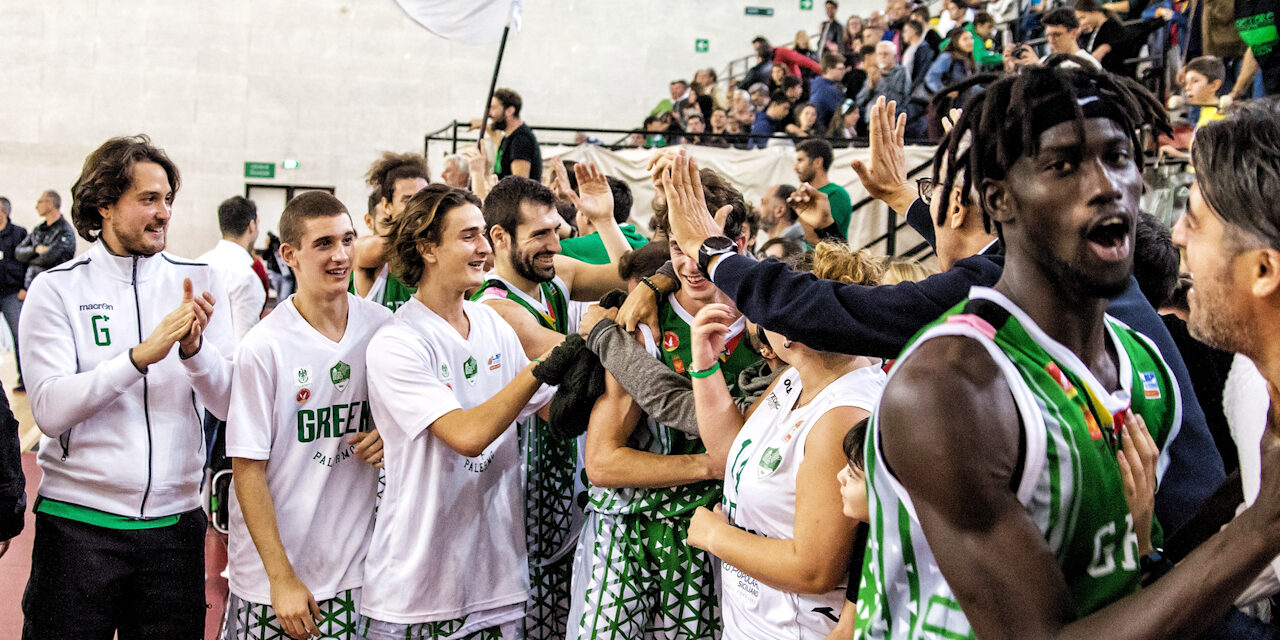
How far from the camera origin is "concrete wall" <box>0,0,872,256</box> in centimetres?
1543

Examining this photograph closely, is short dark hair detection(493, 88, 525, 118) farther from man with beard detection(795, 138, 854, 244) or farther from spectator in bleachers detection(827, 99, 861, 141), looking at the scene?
spectator in bleachers detection(827, 99, 861, 141)

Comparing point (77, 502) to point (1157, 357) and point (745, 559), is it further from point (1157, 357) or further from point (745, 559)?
point (1157, 357)

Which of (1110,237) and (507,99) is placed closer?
(1110,237)

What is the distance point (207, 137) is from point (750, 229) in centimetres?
1333

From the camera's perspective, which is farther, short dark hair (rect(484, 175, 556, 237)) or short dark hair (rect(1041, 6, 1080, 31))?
short dark hair (rect(1041, 6, 1080, 31))

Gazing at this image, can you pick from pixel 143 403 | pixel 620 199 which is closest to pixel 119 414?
pixel 143 403

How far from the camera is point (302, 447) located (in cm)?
282

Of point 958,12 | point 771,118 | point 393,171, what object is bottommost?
point 393,171

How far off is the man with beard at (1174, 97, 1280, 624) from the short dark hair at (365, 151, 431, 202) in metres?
3.64

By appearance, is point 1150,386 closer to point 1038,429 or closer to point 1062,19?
point 1038,429

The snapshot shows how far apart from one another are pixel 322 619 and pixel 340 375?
0.68 meters

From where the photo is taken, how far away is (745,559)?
7.27 ft

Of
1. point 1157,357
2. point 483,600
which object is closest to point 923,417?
point 1157,357

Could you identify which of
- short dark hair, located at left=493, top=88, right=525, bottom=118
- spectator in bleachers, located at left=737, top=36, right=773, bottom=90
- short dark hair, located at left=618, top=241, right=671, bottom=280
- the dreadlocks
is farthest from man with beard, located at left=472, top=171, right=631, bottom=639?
spectator in bleachers, located at left=737, top=36, right=773, bottom=90
